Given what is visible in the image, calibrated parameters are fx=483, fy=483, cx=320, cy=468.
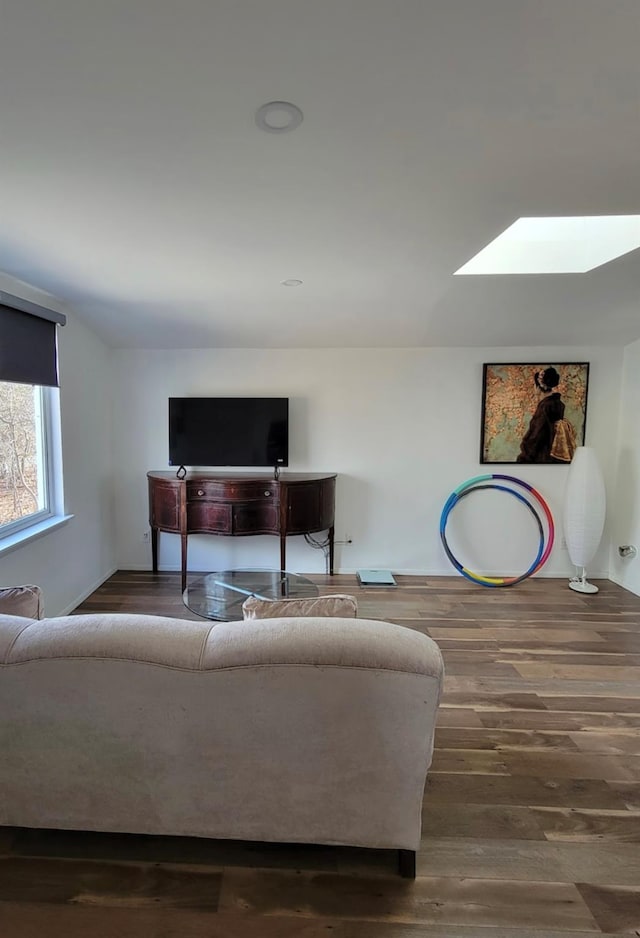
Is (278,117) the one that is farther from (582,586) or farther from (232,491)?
(582,586)

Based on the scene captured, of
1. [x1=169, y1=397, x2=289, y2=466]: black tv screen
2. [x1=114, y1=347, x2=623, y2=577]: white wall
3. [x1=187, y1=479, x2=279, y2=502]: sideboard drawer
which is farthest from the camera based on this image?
[x1=114, y1=347, x2=623, y2=577]: white wall

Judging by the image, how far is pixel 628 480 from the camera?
4.10 meters

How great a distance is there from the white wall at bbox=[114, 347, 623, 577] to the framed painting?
0.27ft

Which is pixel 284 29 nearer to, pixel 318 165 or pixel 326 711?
pixel 318 165

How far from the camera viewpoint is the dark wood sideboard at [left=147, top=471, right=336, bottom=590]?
3.83 metres

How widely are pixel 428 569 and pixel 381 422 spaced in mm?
1415

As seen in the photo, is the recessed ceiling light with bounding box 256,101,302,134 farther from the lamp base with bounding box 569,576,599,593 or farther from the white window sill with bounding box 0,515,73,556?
the lamp base with bounding box 569,576,599,593

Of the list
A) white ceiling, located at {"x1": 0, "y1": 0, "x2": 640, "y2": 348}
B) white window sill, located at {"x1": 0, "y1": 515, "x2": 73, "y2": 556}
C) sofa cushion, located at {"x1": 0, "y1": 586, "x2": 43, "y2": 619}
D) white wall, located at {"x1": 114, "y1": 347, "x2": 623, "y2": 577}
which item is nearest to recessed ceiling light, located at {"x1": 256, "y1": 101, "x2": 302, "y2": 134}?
white ceiling, located at {"x1": 0, "y1": 0, "x2": 640, "y2": 348}

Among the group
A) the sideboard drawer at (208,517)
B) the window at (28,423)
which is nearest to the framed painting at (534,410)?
the sideboard drawer at (208,517)

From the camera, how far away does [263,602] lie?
1716 millimetres

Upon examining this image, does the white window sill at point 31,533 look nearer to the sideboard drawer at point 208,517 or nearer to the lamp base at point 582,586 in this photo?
the sideboard drawer at point 208,517

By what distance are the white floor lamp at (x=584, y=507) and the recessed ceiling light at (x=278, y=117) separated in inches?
135

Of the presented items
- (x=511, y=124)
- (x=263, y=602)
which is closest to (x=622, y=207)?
(x=511, y=124)

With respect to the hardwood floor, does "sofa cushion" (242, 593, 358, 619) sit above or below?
above
